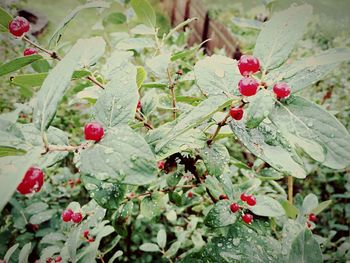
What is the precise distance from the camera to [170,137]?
0.76 m

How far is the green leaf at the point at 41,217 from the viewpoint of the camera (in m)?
1.89

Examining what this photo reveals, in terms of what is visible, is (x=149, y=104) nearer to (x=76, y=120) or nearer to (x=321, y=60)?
(x=321, y=60)

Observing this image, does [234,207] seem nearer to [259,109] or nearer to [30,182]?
[259,109]

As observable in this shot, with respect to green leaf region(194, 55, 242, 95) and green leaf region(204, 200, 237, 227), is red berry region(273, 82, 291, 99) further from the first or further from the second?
green leaf region(204, 200, 237, 227)

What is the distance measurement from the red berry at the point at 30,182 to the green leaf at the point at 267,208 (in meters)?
0.82

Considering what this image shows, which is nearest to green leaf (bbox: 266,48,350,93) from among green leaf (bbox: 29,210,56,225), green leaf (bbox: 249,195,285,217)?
green leaf (bbox: 249,195,285,217)

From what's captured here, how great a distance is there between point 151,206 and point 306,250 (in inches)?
24.0

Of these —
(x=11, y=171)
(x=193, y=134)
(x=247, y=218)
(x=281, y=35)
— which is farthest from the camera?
(x=247, y=218)

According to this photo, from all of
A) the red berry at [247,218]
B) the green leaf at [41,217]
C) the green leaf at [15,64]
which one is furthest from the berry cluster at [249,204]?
the green leaf at [41,217]

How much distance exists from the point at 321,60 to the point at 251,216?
0.70 meters

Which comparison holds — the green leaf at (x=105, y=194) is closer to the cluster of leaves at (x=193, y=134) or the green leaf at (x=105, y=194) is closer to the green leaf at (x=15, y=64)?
the cluster of leaves at (x=193, y=134)

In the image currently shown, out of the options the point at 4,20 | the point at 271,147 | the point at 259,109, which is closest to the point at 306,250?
the point at 271,147

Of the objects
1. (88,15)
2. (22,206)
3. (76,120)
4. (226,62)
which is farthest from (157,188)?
(88,15)

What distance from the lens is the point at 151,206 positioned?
124 centimetres
